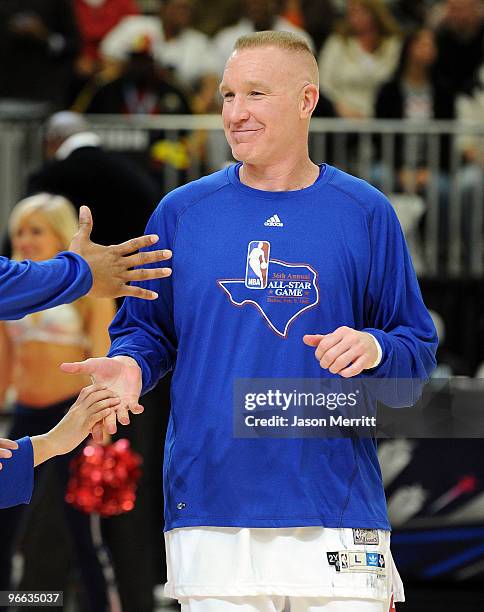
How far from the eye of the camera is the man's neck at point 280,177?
3.68m

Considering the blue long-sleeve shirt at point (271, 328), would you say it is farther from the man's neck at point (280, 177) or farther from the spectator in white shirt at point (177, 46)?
the spectator in white shirt at point (177, 46)

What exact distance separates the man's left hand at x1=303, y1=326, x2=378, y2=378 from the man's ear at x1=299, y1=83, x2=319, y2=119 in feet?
2.44

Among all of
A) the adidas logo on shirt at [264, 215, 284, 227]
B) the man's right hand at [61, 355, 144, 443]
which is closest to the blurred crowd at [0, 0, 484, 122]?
the adidas logo on shirt at [264, 215, 284, 227]

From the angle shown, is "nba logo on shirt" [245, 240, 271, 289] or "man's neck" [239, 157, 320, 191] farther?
"man's neck" [239, 157, 320, 191]

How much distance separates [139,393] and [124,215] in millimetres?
3037

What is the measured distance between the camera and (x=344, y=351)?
3297 millimetres

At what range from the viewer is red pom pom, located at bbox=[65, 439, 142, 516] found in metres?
5.53

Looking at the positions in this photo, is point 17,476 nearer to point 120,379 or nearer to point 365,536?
point 120,379

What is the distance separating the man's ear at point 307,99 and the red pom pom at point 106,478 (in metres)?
2.29

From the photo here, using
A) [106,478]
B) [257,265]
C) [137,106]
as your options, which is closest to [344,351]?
[257,265]

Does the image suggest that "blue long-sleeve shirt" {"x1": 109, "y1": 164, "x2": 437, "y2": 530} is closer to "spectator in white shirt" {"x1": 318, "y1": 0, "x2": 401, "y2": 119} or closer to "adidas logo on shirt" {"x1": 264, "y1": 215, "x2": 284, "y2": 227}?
"adidas logo on shirt" {"x1": 264, "y1": 215, "x2": 284, "y2": 227}

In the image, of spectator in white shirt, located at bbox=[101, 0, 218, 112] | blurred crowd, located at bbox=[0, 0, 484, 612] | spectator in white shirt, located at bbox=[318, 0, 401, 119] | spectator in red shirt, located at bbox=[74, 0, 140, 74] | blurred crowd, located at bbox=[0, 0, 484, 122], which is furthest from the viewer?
spectator in red shirt, located at bbox=[74, 0, 140, 74]

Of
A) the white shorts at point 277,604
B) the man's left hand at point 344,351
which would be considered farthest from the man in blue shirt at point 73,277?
the white shorts at point 277,604

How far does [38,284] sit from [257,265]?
2.01 ft
